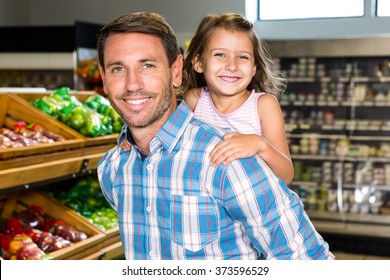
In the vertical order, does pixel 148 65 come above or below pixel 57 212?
above

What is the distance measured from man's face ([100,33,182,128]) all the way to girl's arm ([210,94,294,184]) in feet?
0.59

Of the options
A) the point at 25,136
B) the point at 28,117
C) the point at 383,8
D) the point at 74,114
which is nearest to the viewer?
the point at 25,136

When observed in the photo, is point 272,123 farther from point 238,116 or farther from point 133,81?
point 133,81

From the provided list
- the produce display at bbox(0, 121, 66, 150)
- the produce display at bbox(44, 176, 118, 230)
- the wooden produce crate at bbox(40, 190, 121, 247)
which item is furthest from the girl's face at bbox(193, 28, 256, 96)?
the produce display at bbox(44, 176, 118, 230)

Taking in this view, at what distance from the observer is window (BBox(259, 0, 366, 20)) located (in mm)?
7086

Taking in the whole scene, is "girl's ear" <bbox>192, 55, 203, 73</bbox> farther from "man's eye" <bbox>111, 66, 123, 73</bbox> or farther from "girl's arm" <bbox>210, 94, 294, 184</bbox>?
"man's eye" <bbox>111, 66, 123, 73</bbox>

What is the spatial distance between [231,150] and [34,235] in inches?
75.0

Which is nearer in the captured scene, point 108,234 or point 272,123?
point 272,123

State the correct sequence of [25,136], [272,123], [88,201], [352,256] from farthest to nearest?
[352,256], [88,201], [25,136], [272,123]

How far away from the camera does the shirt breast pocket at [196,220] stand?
139cm

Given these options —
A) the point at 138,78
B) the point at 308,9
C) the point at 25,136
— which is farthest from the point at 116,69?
the point at 308,9

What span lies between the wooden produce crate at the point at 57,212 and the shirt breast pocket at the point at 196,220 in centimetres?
173

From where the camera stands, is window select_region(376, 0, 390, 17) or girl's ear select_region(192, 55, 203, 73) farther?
window select_region(376, 0, 390, 17)

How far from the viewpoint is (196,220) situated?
140 cm
